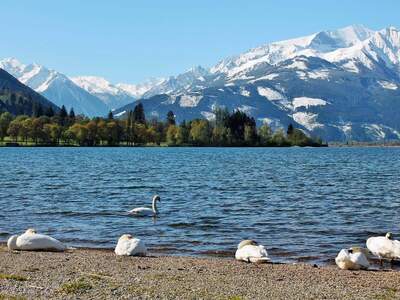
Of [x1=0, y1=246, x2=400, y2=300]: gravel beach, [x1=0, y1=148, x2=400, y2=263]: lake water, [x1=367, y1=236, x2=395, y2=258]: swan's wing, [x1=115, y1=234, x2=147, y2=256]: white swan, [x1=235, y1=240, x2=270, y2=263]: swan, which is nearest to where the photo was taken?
[x1=0, y1=246, x2=400, y2=300]: gravel beach

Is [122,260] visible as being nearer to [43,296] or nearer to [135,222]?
[43,296]

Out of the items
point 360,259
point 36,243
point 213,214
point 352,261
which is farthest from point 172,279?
point 213,214

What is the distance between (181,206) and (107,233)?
51.2 ft

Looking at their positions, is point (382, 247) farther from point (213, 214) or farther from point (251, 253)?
point (213, 214)

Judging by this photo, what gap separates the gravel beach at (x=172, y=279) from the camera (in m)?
18.7

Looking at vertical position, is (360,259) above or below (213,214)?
above

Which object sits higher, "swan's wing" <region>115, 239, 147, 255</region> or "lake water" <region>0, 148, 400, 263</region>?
"swan's wing" <region>115, 239, 147, 255</region>

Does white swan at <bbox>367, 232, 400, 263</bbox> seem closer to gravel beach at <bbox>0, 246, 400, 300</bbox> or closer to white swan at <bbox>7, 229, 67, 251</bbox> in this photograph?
gravel beach at <bbox>0, 246, 400, 300</bbox>

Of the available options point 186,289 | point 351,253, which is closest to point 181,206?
point 351,253

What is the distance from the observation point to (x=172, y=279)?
70.5 ft

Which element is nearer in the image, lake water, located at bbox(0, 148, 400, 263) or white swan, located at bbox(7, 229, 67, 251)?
white swan, located at bbox(7, 229, 67, 251)

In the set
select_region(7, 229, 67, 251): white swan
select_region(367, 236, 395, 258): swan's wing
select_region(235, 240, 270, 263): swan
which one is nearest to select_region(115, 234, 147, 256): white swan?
select_region(7, 229, 67, 251): white swan

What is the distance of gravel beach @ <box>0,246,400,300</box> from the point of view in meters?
18.7

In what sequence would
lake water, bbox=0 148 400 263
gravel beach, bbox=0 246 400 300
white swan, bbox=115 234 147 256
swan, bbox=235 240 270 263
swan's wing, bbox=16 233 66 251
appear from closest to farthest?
gravel beach, bbox=0 246 400 300, swan, bbox=235 240 270 263, white swan, bbox=115 234 147 256, swan's wing, bbox=16 233 66 251, lake water, bbox=0 148 400 263
